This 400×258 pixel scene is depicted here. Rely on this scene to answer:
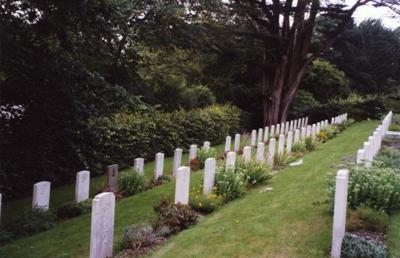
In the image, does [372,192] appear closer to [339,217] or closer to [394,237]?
[394,237]

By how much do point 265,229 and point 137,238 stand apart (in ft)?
6.16

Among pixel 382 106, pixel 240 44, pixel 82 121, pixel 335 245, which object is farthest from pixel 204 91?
pixel 335 245

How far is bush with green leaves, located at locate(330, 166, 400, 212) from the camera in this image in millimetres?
7398

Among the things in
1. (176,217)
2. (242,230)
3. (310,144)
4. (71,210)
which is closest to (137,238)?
(176,217)

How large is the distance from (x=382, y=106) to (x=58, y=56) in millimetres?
30268

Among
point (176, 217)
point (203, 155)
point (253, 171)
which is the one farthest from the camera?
point (203, 155)

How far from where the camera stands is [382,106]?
35.6 m

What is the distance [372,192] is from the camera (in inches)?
293

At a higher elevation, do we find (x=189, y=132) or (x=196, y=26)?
(x=196, y=26)

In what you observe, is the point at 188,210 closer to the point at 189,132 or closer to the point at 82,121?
the point at 82,121

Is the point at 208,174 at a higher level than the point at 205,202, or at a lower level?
higher

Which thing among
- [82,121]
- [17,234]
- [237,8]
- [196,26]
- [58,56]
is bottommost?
[17,234]

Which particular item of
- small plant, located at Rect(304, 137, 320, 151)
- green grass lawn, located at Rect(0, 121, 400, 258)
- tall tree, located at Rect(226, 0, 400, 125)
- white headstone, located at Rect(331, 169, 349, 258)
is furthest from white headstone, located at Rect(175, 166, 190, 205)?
tall tree, located at Rect(226, 0, 400, 125)

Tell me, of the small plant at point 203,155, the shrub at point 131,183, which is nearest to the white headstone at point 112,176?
the shrub at point 131,183
